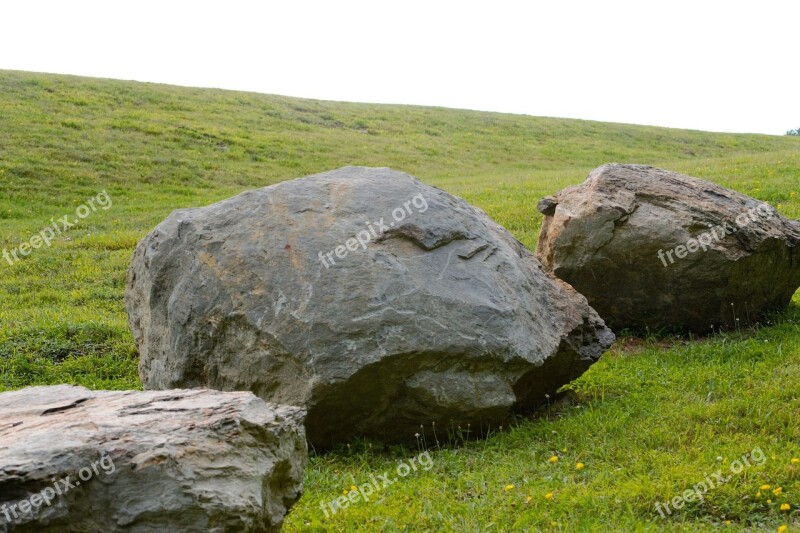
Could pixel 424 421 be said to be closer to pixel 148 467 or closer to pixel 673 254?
pixel 148 467

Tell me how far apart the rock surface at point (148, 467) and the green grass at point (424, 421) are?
4.28 feet

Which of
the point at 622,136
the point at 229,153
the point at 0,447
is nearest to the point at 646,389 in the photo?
the point at 0,447

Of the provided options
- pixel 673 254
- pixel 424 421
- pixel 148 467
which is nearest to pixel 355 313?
pixel 424 421

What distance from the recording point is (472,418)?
7.50m

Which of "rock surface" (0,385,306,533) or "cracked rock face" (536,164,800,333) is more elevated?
"cracked rock face" (536,164,800,333)

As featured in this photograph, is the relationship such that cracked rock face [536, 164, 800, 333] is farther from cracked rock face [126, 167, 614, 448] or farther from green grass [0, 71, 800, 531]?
cracked rock face [126, 167, 614, 448]

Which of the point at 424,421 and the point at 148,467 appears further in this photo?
the point at 424,421

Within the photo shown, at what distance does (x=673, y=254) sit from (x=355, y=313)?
5.05 metres

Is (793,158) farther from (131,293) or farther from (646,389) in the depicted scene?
(131,293)

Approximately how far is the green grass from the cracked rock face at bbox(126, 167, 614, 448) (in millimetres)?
496

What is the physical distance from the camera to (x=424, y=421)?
745 cm

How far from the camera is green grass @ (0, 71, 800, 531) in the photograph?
5977 mm

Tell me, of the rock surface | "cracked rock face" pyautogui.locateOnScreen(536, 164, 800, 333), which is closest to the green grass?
"cracked rock face" pyautogui.locateOnScreen(536, 164, 800, 333)

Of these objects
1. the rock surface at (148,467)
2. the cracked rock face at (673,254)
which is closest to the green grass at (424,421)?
the cracked rock face at (673,254)
